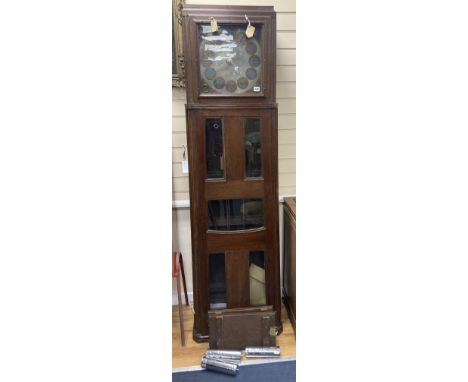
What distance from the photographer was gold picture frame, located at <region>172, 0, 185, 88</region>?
193 centimetres

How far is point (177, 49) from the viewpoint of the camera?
6.48 ft

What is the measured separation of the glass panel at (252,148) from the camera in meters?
1.83

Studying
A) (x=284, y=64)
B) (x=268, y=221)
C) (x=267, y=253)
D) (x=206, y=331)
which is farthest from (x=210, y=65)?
(x=206, y=331)

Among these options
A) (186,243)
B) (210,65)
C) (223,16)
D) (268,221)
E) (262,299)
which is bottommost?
(262,299)

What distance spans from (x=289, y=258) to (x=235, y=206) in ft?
1.66

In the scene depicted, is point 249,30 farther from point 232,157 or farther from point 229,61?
point 232,157

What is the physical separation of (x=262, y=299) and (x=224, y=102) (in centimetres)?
103

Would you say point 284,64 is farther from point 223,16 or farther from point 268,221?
point 268,221

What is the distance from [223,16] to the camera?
5.57ft

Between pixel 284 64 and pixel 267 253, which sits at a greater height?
pixel 284 64

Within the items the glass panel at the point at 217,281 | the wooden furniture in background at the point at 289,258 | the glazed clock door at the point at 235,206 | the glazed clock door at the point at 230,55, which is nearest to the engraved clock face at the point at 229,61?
the glazed clock door at the point at 230,55

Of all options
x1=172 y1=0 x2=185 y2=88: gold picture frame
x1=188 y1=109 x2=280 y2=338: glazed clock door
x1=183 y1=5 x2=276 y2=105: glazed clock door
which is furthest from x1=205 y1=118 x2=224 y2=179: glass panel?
x1=172 y1=0 x2=185 y2=88: gold picture frame

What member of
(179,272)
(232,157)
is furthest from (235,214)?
(179,272)
